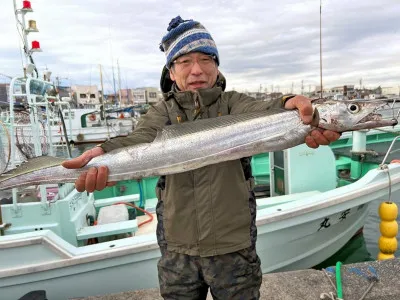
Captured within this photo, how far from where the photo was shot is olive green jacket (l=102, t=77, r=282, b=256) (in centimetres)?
214

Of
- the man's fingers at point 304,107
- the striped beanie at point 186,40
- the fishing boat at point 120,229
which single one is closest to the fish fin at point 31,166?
the striped beanie at point 186,40

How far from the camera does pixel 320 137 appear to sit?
2178 millimetres

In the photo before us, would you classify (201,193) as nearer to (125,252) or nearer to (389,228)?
(125,252)

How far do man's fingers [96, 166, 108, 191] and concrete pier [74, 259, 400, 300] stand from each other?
6.36 ft

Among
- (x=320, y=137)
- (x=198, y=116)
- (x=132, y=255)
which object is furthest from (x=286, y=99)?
(x=132, y=255)

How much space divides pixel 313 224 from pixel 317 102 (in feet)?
11.0

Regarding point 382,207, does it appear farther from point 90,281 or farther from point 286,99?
point 90,281

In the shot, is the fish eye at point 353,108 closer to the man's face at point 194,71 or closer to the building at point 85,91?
the man's face at point 194,71

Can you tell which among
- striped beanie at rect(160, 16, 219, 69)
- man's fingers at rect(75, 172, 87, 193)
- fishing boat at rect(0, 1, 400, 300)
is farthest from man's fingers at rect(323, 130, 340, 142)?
fishing boat at rect(0, 1, 400, 300)

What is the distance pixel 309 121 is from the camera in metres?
2.13

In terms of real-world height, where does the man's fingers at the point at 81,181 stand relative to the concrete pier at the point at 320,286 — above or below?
above

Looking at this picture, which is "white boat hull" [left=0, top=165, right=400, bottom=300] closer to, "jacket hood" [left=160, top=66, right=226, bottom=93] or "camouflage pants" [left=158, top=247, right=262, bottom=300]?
"camouflage pants" [left=158, top=247, right=262, bottom=300]

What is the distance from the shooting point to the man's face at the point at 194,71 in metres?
2.34

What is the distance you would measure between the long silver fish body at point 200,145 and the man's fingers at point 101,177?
38 millimetres
